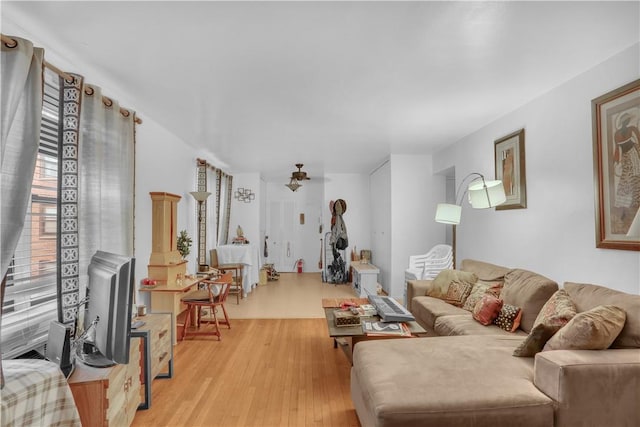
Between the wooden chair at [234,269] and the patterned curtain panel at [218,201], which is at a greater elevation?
the patterned curtain panel at [218,201]

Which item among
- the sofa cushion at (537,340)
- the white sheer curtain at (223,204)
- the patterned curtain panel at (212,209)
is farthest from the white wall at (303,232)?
the sofa cushion at (537,340)

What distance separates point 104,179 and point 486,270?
3.96 m

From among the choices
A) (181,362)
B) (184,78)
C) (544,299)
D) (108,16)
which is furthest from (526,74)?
(181,362)

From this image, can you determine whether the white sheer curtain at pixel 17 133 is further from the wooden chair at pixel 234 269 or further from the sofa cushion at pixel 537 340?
the wooden chair at pixel 234 269

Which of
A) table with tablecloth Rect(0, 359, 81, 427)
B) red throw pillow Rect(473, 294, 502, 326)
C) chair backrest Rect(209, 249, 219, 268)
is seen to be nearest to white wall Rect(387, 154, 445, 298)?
red throw pillow Rect(473, 294, 502, 326)

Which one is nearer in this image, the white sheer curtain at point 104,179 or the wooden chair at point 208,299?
the white sheer curtain at point 104,179

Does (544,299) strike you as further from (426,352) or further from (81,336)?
(81,336)

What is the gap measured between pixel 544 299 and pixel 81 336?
346 cm

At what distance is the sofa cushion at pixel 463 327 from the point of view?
298 cm

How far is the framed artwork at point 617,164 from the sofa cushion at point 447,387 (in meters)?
1.17

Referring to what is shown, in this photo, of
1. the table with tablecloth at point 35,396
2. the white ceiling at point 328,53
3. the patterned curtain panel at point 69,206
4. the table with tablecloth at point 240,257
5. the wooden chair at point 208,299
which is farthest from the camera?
the table with tablecloth at point 240,257

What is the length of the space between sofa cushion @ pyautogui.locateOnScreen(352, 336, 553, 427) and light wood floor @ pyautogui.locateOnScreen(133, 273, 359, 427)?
1.61 feet

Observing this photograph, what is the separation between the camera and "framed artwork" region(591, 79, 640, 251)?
2400 mm

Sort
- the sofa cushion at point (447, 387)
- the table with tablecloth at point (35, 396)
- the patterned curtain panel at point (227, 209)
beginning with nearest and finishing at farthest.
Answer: the table with tablecloth at point (35, 396)
the sofa cushion at point (447, 387)
the patterned curtain panel at point (227, 209)
